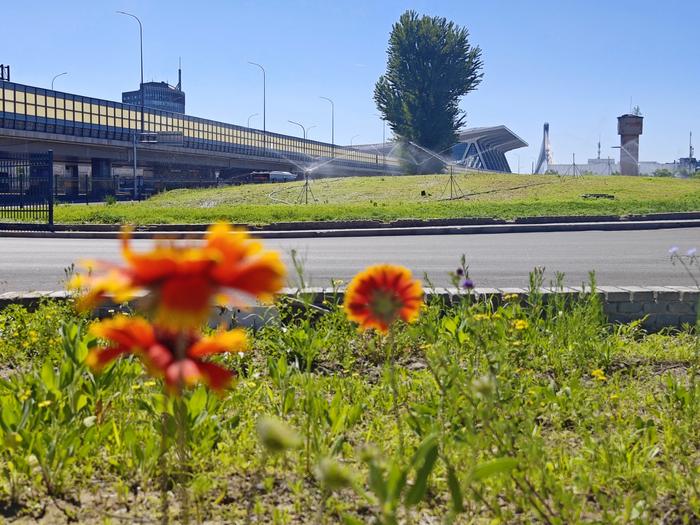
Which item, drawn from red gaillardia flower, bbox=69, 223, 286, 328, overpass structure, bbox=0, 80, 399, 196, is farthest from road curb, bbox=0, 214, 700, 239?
overpass structure, bbox=0, 80, 399, 196

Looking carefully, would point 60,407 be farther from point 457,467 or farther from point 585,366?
point 585,366

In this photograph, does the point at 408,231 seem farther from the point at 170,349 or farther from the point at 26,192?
the point at 170,349

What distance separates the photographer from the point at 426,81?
214 feet

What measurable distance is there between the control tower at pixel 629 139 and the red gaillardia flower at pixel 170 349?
2206 inches

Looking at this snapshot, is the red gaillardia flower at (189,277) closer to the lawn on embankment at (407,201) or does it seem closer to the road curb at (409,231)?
the road curb at (409,231)

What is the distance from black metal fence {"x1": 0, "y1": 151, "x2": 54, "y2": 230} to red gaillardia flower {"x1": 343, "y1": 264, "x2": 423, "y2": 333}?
18.7 m

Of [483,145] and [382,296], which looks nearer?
[382,296]

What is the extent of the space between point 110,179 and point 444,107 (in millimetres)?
26506

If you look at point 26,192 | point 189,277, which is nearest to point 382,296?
point 189,277

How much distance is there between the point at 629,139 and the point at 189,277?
5666cm

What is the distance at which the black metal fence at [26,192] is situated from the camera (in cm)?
2019

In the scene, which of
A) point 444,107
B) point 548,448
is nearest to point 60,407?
point 548,448

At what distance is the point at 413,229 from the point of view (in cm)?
1898

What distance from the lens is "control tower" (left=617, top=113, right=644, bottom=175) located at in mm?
53625
